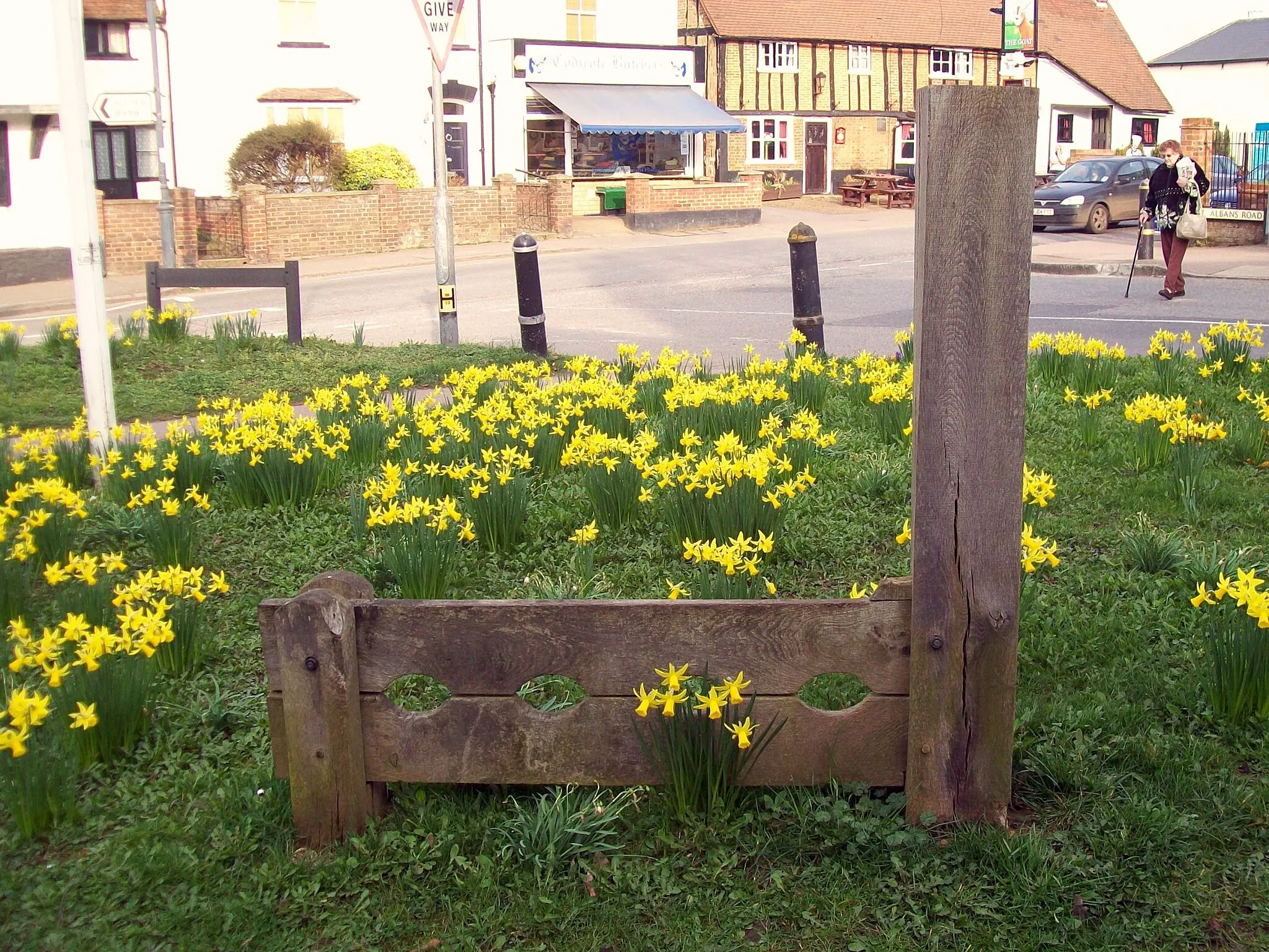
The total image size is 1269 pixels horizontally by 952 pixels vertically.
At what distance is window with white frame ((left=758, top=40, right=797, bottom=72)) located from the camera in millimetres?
44969

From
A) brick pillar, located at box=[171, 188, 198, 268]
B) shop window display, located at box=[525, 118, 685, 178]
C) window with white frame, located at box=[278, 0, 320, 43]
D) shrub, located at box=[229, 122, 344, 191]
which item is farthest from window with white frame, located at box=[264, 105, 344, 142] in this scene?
shop window display, located at box=[525, 118, 685, 178]

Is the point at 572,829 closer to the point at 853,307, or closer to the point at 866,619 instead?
the point at 866,619

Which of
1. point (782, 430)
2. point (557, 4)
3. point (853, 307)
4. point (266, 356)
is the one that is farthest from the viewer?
point (557, 4)

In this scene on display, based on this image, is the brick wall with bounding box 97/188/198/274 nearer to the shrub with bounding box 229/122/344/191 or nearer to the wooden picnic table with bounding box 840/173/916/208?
the shrub with bounding box 229/122/344/191

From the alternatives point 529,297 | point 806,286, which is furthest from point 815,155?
point 806,286

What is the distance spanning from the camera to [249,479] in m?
5.64

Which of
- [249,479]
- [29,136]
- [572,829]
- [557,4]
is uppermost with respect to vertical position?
[557,4]

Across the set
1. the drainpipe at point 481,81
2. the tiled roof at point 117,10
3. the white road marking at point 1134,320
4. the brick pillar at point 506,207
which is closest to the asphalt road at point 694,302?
the white road marking at point 1134,320

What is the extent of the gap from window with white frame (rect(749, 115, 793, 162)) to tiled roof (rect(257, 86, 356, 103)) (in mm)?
16258

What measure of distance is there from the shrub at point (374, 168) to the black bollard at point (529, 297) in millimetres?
20140

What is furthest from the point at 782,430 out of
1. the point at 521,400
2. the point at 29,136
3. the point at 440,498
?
the point at 29,136

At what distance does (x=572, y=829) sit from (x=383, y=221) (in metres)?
26.4

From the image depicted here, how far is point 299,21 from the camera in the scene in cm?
3338

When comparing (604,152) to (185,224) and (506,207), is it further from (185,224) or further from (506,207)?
(185,224)
